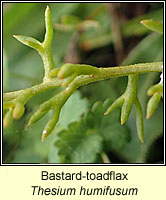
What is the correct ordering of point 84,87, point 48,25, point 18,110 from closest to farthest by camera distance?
point 18,110 < point 48,25 < point 84,87

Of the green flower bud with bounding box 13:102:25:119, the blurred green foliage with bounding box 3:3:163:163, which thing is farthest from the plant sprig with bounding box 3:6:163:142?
the blurred green foliage with bounding box 3:3:163:163

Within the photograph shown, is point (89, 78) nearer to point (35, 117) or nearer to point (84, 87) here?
point (35, 117)

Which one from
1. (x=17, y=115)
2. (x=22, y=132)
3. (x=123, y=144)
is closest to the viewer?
(x=17, y=115)

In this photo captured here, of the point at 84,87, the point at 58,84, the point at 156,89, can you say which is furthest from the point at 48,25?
the point at 84,87

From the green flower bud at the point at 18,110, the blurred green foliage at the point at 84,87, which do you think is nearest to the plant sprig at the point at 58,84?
the green flower bud at the point at 18,110

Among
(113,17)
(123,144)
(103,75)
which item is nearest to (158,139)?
(123,144)

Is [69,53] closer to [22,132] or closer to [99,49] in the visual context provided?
[99,49]

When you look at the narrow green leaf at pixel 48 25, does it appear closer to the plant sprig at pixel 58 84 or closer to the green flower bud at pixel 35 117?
the plant sprig at pixel 58 84

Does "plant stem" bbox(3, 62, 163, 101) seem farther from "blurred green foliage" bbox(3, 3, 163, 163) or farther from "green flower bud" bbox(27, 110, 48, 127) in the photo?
"blurred green foliage" bbox(3, 3, 163, 163)
